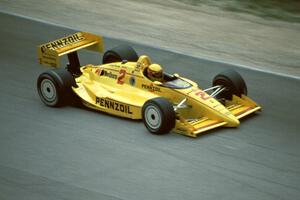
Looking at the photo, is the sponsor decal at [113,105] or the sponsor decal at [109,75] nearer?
the sponsor decal at [113,105]

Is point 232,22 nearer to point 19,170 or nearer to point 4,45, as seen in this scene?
point 4,45

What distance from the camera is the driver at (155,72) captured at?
12.3 metres

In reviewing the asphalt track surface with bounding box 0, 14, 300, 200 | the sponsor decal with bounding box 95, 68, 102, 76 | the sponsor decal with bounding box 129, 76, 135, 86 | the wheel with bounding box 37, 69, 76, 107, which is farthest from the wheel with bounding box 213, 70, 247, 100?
the wheel with bounding box 37, 69, 76, 107

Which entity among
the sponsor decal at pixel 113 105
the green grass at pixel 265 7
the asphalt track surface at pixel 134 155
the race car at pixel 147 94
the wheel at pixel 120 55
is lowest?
the asphalt track surface at pixel 134 155

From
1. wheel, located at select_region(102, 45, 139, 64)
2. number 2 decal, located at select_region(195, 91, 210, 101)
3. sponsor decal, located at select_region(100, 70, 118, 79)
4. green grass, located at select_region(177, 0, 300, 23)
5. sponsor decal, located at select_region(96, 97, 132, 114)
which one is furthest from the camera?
green grass, located at select_region(177, 0, 300, 23)

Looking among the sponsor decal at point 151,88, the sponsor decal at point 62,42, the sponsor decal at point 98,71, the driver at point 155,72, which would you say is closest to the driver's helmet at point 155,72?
the driver at point 155,72

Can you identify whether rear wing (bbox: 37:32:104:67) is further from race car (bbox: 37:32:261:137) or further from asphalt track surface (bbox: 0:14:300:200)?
asphalt track surface (bbox: 0:14:300:200)

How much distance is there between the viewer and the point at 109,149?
11.4 meters

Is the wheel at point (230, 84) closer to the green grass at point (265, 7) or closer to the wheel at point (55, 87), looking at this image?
the wheel at point (55, 87)

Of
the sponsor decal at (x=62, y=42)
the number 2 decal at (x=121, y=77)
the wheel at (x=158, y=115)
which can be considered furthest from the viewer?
the sponsor decal at (x=62, y=42)

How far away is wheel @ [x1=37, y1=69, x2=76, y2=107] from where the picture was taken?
41.2ft

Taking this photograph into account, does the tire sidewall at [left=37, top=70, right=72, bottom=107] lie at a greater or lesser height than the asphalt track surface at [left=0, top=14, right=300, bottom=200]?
greater

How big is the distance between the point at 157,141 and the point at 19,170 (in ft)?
6.72

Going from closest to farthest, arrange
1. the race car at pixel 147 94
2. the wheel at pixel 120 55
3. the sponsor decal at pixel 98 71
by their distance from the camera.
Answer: the race car at pixel 147 94 → the sponsor decal at pixel 98 71 → the wheel at pixel 120 55
